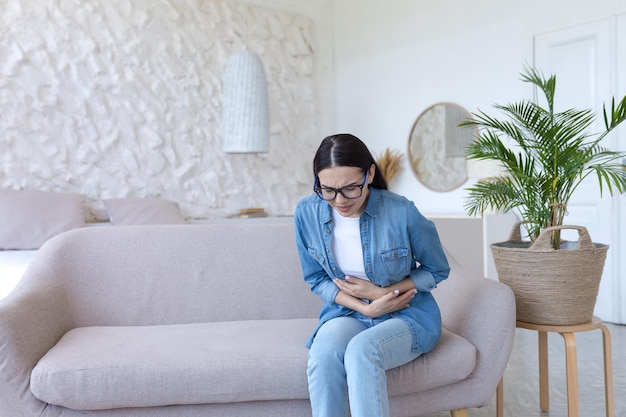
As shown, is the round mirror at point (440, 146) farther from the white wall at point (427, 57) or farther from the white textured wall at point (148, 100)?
the white textured wall at point (148, 100)

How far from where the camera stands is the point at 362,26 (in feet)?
21.3

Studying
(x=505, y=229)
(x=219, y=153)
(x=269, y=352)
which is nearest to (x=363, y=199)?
(x=269, y=352)

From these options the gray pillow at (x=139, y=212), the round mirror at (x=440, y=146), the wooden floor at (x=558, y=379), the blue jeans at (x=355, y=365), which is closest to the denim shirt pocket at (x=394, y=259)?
the blue jeans at (x=355, y=365)

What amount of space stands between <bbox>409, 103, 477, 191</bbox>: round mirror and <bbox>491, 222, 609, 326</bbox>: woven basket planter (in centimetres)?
306

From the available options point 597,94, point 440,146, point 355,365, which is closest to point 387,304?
point 355,365

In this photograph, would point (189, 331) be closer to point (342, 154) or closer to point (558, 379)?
point (342, 154)

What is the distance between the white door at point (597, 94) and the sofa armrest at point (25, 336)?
3.71 m

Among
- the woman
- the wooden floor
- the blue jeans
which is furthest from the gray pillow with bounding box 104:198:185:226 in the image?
the blue jeans

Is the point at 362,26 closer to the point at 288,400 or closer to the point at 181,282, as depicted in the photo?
the point at 181,282

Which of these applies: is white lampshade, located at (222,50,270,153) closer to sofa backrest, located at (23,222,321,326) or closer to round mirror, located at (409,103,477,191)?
round mirror, located at (409,103,477,191)

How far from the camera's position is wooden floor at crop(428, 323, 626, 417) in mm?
2684

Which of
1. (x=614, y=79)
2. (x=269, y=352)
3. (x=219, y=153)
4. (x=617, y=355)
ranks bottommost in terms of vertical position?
(x=617, y=355)

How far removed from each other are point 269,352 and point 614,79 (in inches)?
141

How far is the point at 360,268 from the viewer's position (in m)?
2.08
